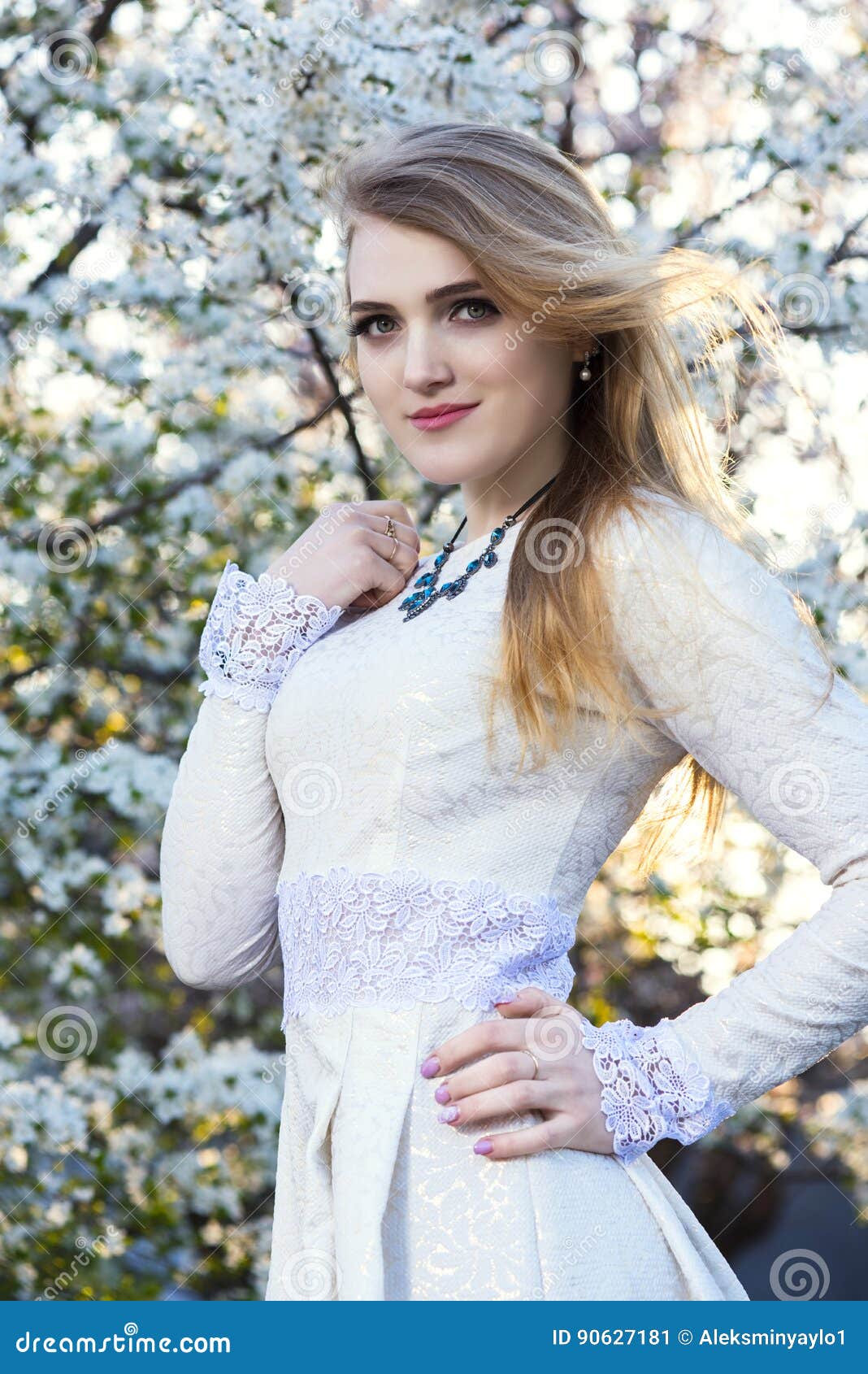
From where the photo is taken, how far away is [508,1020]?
4.25 feet

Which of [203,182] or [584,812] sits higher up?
[203,182]

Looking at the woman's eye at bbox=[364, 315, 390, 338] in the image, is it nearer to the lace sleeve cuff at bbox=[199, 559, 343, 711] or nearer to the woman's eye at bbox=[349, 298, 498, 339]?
the woman's eye at bbox=[349, 298, 498, 339]

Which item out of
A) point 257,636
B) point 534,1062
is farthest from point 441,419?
point 534,1062

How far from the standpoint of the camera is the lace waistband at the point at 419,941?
1.33 metres

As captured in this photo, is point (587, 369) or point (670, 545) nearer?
point (670, 545)

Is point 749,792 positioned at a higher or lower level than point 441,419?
lower

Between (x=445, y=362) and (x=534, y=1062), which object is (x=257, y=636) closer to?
(x=445, y=362)

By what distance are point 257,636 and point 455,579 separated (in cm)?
21

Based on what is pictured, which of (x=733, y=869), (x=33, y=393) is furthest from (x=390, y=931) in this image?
(x=33, y=393)

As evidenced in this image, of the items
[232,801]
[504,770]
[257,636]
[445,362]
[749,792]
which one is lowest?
[749,792]

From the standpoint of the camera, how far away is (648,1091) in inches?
52.1

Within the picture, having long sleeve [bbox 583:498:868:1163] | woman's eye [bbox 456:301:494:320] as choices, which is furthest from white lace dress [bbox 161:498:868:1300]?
woman's eye [bbox 456:301:494:320]

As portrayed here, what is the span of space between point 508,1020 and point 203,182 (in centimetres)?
231
